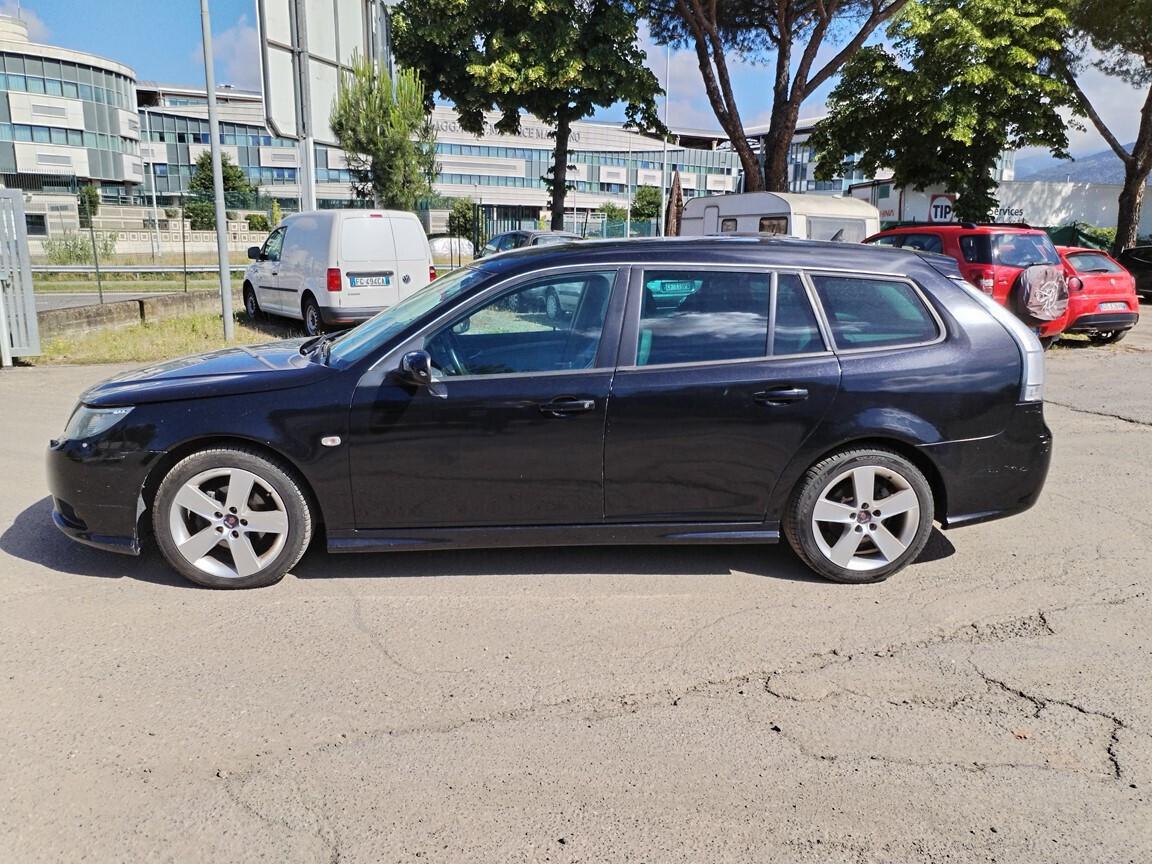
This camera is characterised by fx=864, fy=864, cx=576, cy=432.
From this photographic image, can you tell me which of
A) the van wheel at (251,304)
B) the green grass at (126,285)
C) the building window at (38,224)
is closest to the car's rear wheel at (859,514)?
the van wheel at (251,304)

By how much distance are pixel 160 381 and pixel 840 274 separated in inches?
136

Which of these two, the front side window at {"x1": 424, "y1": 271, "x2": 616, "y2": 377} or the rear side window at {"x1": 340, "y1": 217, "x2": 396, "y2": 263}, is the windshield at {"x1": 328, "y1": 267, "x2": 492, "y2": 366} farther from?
the rear side window at {"x1": 340, "y1": 217, "x2": 396, "y2": 263}

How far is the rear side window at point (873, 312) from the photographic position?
438cm

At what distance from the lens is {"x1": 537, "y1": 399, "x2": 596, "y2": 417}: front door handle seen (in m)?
4.08

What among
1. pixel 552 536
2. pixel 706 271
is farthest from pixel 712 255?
pixel 552 536

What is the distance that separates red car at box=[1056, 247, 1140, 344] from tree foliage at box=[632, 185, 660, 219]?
64.2 metres

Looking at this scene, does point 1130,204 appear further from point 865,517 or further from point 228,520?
point 228,520

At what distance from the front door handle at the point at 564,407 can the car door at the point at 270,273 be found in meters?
11.3

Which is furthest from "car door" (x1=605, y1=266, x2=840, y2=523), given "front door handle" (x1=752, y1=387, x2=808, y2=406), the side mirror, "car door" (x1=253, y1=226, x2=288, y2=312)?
"car door" (x1=253, y1=226, x2=288, y2=312)

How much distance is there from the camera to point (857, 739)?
9.99 feet

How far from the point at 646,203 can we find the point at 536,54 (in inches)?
2272

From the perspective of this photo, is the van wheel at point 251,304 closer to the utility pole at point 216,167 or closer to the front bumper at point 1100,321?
the utility pole at point 216,167

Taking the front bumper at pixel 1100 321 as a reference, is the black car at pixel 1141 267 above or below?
above

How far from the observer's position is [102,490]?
411 cm
